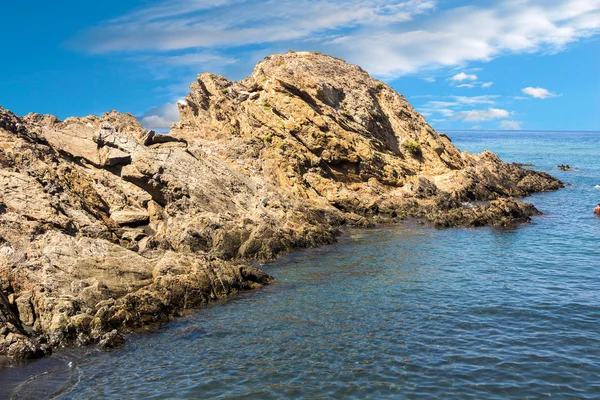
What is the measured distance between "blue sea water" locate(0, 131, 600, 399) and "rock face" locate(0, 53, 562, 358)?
8.73ft

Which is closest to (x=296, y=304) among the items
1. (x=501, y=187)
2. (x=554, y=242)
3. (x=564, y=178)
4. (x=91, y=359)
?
(x=91, y=359)

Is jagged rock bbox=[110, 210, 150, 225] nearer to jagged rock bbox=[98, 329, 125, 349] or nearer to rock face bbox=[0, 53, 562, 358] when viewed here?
rock face bbox=[0, 53, 562, 358]

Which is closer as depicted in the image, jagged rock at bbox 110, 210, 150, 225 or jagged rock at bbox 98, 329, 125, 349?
jagged rock at bbox 98, 329, 125, 349

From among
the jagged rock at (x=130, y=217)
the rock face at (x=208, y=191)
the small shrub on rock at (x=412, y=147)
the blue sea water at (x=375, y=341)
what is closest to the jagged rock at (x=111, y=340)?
the rock face at (x=208, y=191)

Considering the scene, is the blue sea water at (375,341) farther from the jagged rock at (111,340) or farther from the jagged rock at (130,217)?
the jagged rock at (130,217)

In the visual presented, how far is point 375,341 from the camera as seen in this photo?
23344 mm

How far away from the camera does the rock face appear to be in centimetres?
2673

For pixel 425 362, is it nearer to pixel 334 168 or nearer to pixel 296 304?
pixel 296 304

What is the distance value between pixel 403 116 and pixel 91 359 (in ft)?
249

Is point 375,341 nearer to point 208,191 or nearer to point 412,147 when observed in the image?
point 208,191

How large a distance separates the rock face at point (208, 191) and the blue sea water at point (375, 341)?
266cm

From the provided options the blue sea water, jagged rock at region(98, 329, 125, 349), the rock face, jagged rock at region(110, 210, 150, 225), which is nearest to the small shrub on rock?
the rock face

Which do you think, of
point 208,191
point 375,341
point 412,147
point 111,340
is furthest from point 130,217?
point 412,147

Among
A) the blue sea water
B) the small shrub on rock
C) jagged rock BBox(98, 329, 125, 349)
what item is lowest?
the blue sea water
